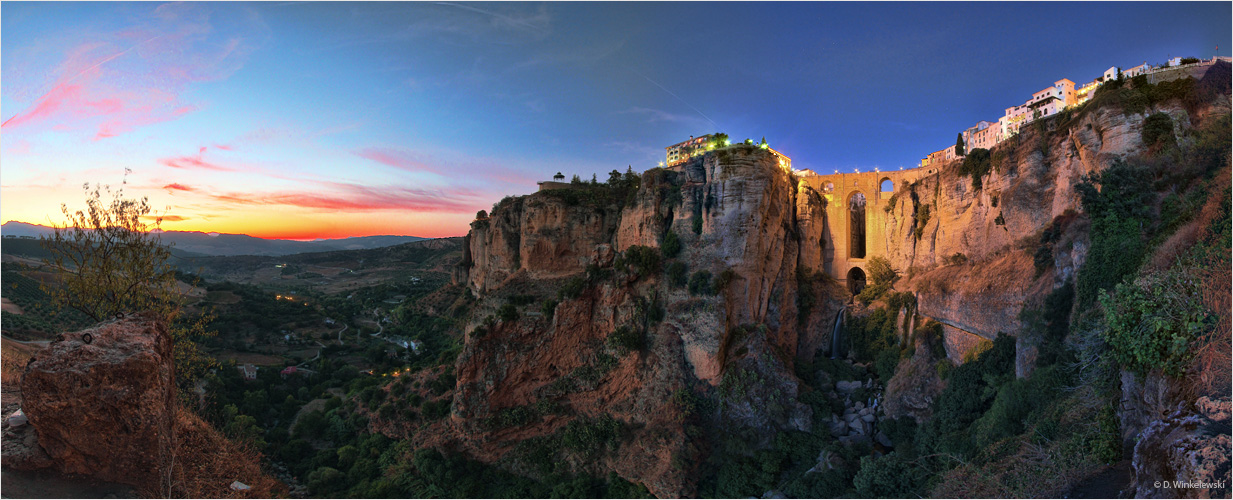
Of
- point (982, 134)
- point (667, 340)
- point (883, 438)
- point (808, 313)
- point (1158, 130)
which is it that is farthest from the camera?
point (982, 134)

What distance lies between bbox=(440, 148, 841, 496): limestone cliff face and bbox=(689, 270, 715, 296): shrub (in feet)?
Answer: 0.94

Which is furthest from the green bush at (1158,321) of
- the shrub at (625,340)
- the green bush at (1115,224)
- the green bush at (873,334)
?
the green bush at (873,334)

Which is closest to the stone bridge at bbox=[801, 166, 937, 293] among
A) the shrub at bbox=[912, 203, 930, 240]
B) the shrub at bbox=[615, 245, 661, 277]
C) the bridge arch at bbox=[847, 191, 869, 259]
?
the bridge arch at bbox=[847, 191, 869, 259]

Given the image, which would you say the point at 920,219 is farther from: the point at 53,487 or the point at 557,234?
the point at 53,487

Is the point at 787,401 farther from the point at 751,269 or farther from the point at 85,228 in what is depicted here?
the point at 85,228

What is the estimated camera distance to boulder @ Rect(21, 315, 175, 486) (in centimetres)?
655

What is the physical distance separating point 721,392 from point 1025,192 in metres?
17.5

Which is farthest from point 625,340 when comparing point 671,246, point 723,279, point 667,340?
point 723,279

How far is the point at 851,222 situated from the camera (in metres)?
36.3

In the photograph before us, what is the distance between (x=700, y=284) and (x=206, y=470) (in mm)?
22190

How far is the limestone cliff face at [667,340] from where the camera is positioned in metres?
24.5

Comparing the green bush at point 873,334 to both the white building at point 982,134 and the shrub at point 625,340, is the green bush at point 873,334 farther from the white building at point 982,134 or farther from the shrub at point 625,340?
the white building at point 982,134

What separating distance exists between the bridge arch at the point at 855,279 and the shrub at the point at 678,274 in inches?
560

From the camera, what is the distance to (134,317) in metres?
8.25
